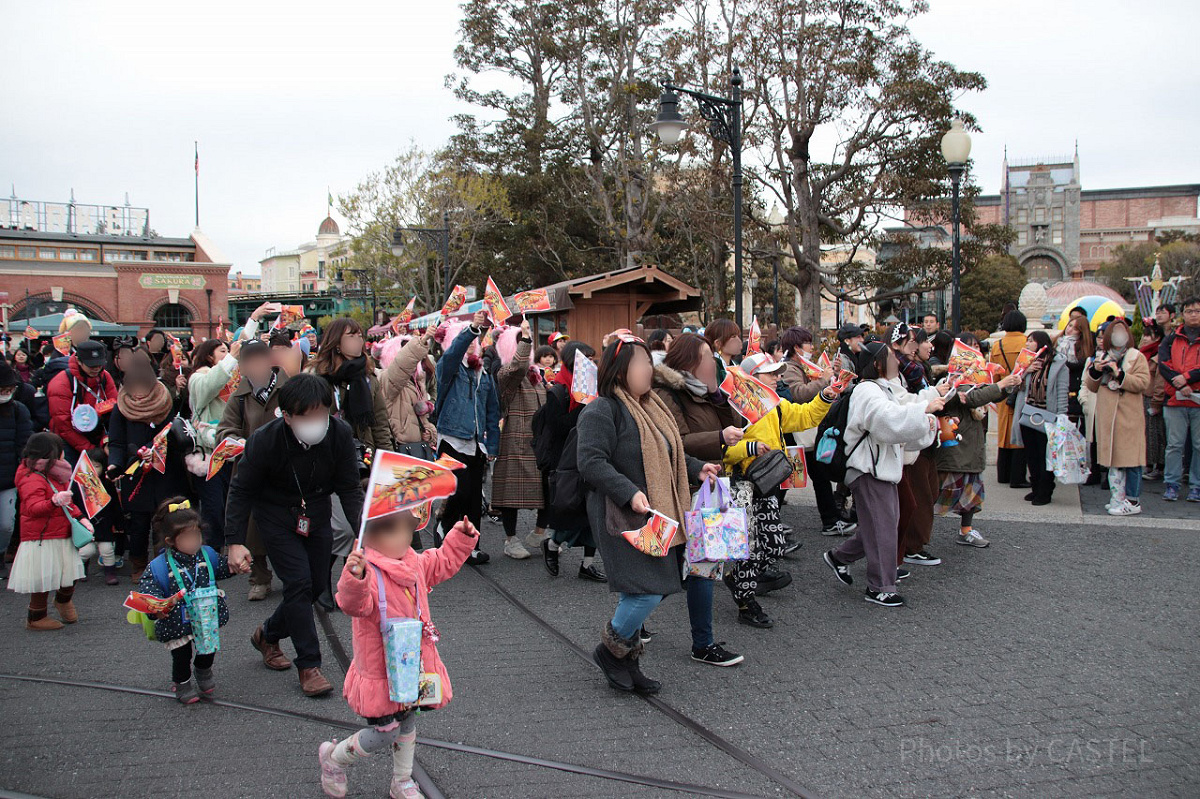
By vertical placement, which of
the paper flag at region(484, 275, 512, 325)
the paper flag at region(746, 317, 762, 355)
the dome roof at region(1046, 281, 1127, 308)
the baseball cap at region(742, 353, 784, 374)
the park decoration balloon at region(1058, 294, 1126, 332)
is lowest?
the baseball cap at region(742, 353, 784, 374)

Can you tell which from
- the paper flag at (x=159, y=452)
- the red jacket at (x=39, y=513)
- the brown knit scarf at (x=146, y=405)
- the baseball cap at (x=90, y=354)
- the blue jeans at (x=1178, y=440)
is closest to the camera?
the red jacket at (x=39, y=513)

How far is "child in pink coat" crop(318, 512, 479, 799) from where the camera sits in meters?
3.29

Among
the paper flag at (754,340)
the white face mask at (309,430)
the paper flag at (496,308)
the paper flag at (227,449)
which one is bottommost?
the paper flag at (227,449)

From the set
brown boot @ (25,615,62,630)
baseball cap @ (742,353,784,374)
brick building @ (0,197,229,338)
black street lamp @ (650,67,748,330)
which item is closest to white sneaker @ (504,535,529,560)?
baseball cap @ (742,353,784,374)

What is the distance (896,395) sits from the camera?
19.5ft

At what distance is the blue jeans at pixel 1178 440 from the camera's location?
8992mm

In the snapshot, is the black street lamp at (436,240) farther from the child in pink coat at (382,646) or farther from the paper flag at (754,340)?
the child in pink coat at (382,646)

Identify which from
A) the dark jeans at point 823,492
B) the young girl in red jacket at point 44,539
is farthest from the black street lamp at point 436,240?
the young girl in red jacket at point 44,539

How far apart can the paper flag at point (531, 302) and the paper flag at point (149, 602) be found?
3.80m

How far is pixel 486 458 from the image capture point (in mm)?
7402

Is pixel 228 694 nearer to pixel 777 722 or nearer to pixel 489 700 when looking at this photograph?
pixel 489 700

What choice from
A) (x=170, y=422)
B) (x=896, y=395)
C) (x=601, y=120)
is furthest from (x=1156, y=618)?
(x=601, y=120)

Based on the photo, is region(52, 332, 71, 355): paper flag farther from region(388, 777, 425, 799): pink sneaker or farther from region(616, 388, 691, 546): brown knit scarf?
region(388, 777, 425, 799): pink sneaker

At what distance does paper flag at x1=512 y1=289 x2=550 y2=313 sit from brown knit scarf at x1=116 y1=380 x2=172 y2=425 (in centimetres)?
310
